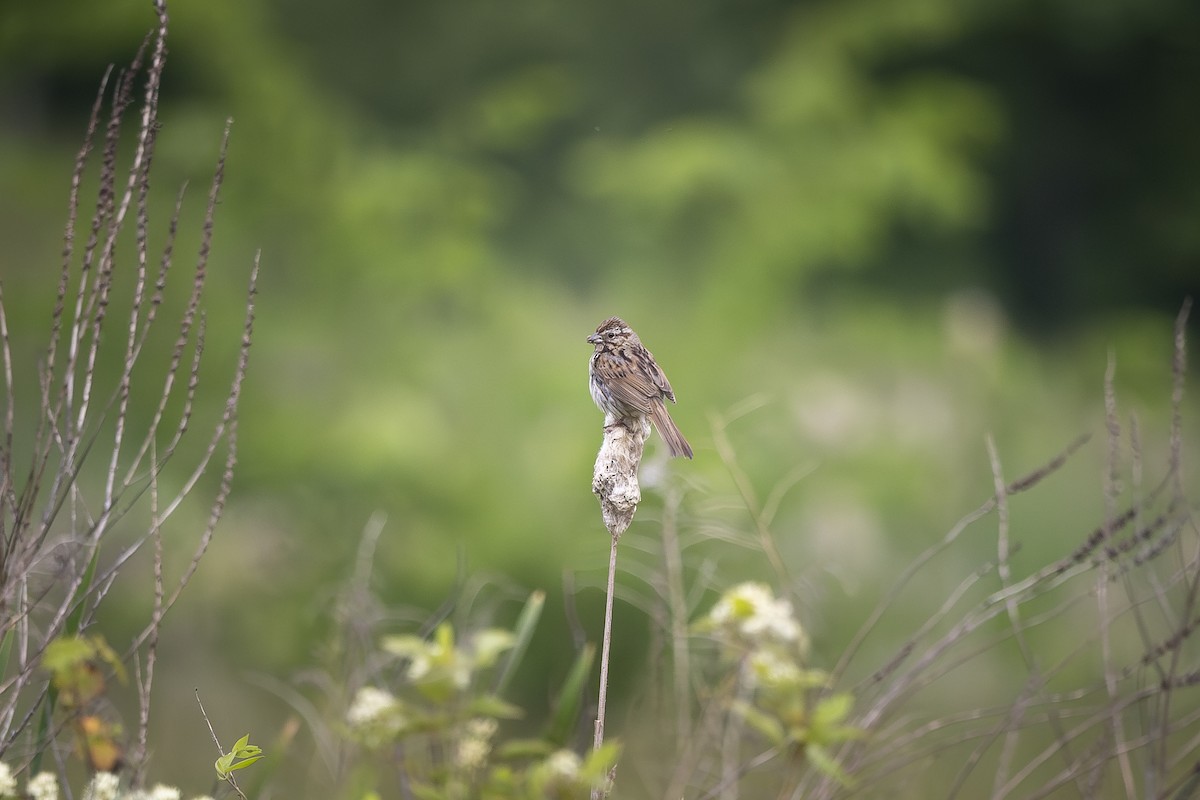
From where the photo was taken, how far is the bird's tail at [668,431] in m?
1.75

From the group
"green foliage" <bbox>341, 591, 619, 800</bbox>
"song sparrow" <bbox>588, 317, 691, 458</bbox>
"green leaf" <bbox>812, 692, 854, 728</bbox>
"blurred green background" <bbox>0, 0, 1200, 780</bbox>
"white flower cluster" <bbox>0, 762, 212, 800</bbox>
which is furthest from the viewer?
"blurred green background" <bbox>0, 0, 1200, 780</bbox>

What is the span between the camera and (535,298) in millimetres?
5469

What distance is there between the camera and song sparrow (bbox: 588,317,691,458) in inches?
66.1

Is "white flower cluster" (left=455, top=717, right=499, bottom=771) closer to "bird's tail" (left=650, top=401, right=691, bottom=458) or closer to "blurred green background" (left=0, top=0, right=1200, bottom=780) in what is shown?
"bird's tail" (left=650, top=401, right=691, bottom=458)

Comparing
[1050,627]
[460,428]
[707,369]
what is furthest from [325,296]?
[1050,627]

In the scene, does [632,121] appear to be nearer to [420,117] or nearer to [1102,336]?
[420,117]

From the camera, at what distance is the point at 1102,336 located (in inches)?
260

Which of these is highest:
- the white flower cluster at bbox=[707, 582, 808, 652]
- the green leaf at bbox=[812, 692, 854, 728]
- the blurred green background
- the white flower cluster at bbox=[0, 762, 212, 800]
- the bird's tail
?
the blurred green background

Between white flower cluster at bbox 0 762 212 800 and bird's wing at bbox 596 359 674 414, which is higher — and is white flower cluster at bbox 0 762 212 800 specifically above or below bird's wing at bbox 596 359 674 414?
below

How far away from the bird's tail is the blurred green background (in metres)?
1.99

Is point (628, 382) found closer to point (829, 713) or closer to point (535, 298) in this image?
point (829, 713)

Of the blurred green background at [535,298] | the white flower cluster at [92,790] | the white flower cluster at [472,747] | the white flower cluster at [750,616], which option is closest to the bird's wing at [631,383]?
the white flower cluster at [750,616]

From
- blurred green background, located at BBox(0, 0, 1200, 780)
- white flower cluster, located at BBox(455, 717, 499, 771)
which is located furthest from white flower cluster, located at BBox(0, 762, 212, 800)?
blurred green background, located at BBox(0, 0, 1200, 780)

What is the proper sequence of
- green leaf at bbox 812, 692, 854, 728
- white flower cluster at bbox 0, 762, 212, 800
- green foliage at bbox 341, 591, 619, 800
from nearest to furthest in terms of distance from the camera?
green foliage at bbox 341, 591, 619, 800 → green leaf at bbox 812, 692, 854, 728 → white flower cluster at bbox 0, 762, 212, 800
